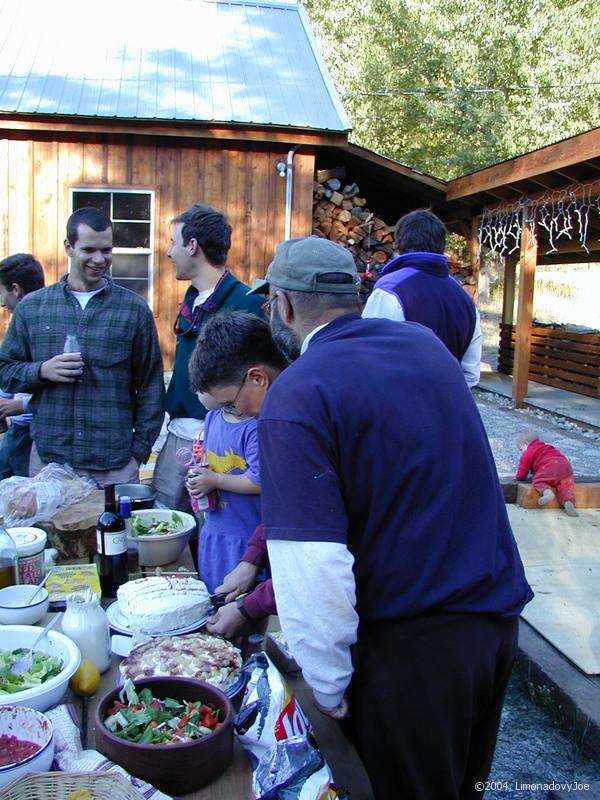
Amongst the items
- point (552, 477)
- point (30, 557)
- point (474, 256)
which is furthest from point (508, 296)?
point (30, 557)

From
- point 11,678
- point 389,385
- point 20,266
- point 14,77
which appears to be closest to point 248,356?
point 389,385

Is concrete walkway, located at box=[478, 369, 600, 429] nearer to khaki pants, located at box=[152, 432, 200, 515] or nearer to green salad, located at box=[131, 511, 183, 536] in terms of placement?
khaki pants, located at box=[152, 432, 200, 515]

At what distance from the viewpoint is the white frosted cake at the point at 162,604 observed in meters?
1.92

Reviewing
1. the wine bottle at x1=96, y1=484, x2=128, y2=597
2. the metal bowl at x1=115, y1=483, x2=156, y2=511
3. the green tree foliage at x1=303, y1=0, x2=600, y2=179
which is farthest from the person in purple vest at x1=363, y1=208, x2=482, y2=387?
Result: the green tree foliage at x1=303, y1=0, x2=600, y2=179

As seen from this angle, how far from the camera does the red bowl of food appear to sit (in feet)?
4.62

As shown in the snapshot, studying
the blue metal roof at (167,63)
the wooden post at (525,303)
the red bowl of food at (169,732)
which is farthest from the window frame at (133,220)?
the red bowl of food at (169,732)

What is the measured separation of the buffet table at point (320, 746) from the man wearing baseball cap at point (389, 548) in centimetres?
11

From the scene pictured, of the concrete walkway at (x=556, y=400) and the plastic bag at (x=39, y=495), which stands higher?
the plastic bag at (x=39, y=495)

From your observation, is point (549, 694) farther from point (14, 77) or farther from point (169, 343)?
point (14, 77)

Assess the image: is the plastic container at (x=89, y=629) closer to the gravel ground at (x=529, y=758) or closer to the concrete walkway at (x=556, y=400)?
the gravel ground at (x=529, y=758)

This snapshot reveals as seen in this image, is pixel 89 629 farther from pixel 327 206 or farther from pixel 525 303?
pixel 525 303

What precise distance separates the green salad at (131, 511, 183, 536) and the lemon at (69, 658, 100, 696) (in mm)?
828

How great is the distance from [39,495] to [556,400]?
10.1m

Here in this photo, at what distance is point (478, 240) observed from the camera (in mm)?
12266
